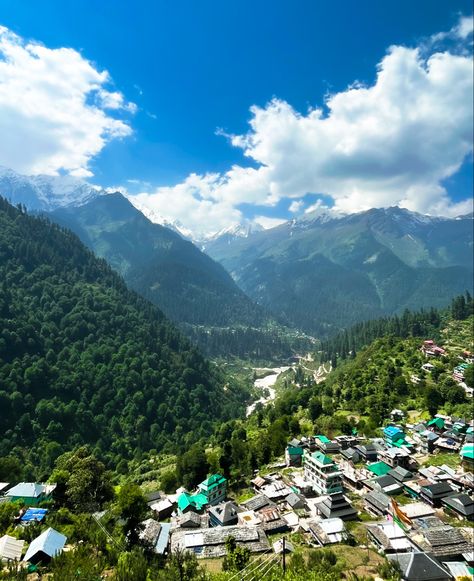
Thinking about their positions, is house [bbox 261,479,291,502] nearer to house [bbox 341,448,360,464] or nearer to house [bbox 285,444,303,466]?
house [bbox 285,444,303,466]

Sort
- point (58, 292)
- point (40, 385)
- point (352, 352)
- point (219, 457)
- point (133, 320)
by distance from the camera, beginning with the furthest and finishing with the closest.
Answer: point (352, 352), point (133, 320), point (58, 292), point (40, 385), point (219, 457)

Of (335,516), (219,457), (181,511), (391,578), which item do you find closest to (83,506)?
(181,511)

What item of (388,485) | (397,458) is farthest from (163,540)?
(397,458)

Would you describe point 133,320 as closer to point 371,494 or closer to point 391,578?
point 371,494

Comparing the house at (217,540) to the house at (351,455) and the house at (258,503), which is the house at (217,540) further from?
the house at (351,455)

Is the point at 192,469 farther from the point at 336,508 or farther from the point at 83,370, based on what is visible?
the point at 83,370
